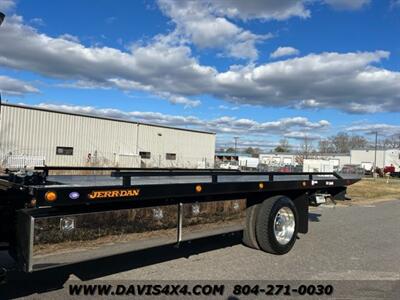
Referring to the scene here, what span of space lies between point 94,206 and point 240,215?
2.99 metres

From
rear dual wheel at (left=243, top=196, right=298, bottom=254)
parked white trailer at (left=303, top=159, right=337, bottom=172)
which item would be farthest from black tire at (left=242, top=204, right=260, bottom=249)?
parked white trailer at (left=303, top=159, right=337, bottom=172)

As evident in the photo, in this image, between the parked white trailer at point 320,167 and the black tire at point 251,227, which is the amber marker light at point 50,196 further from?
the parked white trailer at point 320,167

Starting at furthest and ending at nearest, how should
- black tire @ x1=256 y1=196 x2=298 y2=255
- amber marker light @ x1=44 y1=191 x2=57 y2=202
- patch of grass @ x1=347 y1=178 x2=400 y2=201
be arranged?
1. patch of grass @ x1=347 y1=178 x2=400 y2=201
2. black tire @ x1=256 y1=196 x2=298 y2=255
3. amber marker light @ x1=44 y1=191 x2=57 y2=202

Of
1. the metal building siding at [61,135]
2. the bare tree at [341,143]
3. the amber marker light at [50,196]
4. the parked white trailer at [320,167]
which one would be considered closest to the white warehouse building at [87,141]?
the metal building siding at [61,135]

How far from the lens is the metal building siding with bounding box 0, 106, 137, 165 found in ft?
119

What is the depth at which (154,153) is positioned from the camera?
1950 inches

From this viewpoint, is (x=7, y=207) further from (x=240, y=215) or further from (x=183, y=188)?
(x=240, y=215)

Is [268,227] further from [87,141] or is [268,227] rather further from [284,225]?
[87,141]

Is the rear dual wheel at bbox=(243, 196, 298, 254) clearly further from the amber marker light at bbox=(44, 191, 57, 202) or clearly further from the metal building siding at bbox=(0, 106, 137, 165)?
the metal building siding at bbox=(0, 106, 137, 165)

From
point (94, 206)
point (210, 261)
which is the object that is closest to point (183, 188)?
point (94, 206)

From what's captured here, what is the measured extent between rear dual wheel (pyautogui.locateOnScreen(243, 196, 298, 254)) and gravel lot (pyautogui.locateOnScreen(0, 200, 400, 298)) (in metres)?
0.16

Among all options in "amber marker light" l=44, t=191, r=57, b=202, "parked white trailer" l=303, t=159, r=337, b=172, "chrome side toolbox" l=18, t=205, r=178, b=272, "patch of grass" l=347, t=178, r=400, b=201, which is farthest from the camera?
"patch of grass" l=347, t=178, r=400, b=201

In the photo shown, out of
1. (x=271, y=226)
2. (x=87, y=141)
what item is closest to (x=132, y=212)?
(x=271, y=226)

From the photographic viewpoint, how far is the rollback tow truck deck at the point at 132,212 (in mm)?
4531
